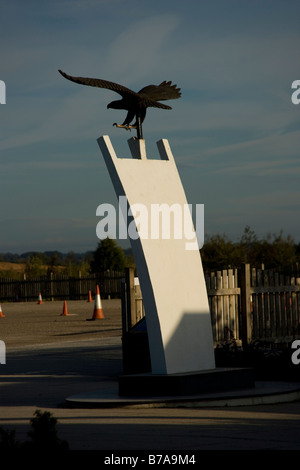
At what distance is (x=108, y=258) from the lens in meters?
71.4

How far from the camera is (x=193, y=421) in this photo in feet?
29.9

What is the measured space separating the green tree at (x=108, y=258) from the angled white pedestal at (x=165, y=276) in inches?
2329

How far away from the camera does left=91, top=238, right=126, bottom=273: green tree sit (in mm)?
71081

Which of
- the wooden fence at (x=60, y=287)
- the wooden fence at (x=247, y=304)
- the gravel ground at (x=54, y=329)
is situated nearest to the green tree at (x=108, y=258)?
the wooden fence at (x=60, y=287)

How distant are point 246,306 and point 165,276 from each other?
5.89 meters

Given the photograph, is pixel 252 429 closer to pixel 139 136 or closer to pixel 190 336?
pixel 190 336

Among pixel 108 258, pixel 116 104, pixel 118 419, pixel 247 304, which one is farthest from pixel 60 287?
pixel 118 419

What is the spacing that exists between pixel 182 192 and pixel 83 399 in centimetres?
306

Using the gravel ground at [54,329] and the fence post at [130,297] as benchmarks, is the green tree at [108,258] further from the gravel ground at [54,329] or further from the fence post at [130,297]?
the fence post at [130,297]

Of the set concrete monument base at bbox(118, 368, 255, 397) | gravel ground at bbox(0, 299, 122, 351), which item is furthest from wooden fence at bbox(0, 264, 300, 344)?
gravel ground at bbox(0, 299, 122, 351)

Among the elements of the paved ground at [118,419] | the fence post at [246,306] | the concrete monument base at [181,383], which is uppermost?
the fence post at [246,306]

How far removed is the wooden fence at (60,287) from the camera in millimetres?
61531

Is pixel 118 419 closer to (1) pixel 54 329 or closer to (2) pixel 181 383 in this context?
(2) pixel 181 383
